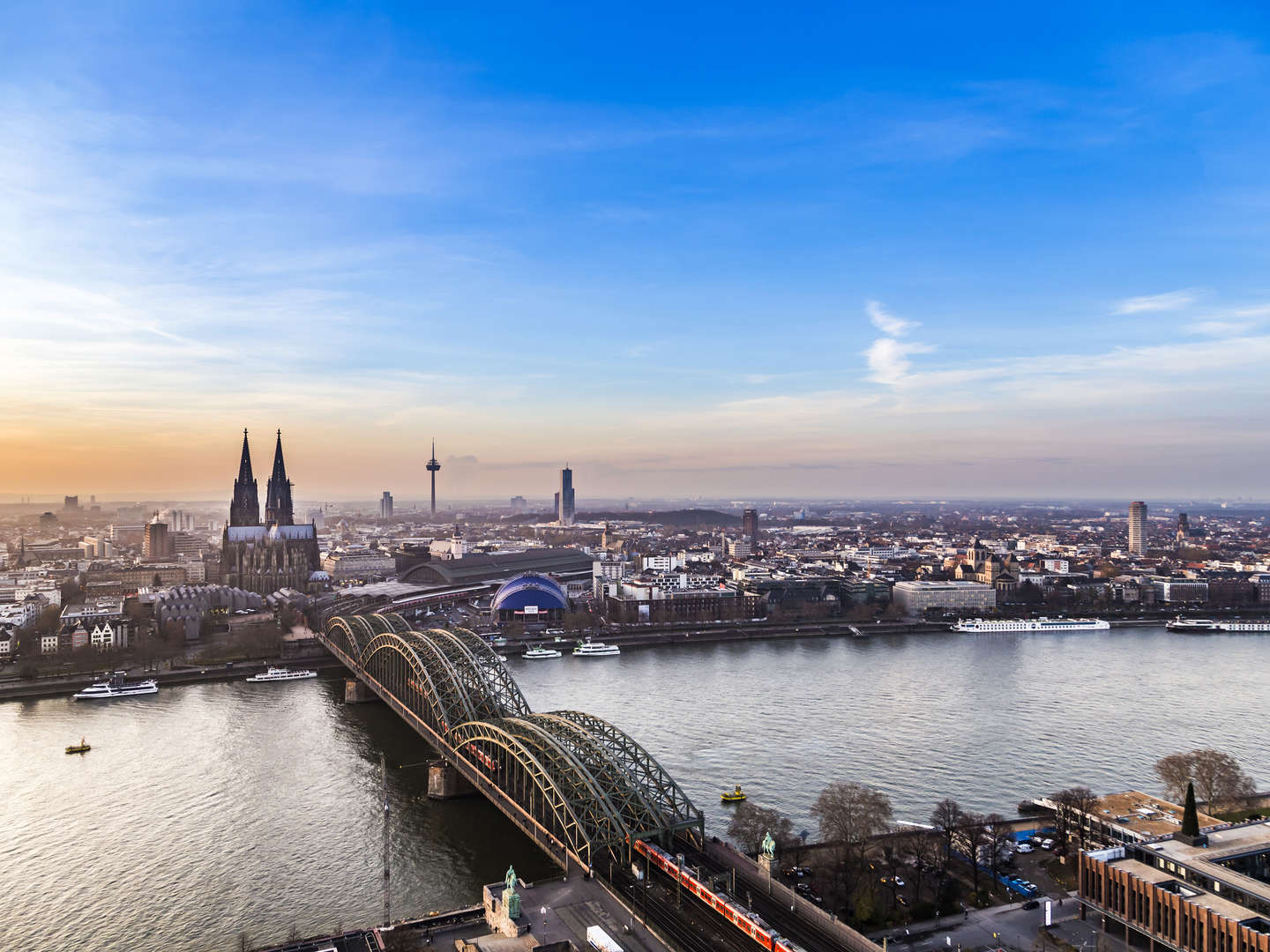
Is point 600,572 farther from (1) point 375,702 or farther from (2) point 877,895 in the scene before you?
(2) point 877,895

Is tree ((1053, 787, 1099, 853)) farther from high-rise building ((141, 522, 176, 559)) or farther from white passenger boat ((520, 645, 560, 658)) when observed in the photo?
high-rise building ((141, 522, 176, 559))

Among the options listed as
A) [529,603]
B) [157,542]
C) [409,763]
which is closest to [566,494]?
[157,542]

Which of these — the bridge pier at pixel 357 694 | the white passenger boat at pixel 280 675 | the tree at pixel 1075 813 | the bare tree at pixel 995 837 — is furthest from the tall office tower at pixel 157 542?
the tree at pixel 1075 813

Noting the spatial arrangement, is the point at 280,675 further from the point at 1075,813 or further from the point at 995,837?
the point at 1075,813

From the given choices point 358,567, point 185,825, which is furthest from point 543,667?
point 358,567

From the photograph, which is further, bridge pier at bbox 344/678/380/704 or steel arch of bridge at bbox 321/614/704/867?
bridge pier at bbox 344/678/380/704

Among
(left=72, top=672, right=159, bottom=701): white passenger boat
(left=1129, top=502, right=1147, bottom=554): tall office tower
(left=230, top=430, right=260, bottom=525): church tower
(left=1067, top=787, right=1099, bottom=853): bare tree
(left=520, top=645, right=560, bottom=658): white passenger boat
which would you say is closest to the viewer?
(left=1067, top=787, right=1099, bottom=853): bare tree

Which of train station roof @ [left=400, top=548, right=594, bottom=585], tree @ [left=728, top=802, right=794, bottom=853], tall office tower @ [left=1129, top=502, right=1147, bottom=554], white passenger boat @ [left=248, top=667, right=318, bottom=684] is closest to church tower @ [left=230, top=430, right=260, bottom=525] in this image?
train station roof @ [left=400, top=548, right=594, bottom=585]
